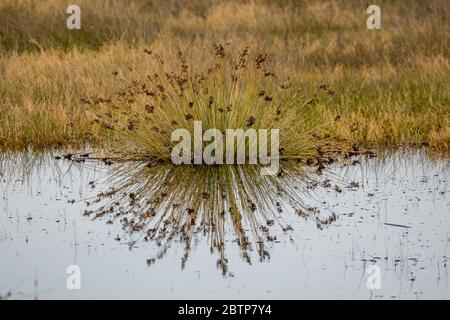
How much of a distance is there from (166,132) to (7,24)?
6916 mm

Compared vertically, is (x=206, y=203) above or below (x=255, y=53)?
below

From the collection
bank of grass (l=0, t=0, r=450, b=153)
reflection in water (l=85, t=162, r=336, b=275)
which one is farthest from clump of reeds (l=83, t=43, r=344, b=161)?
reflection in water (l=85, t=162, r=336, b=275)

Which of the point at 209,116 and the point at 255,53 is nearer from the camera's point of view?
the point at 209,116

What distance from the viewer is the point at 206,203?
7.13 metres

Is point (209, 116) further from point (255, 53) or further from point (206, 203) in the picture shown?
point (255, 53)

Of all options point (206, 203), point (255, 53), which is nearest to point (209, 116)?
point (206, 203)

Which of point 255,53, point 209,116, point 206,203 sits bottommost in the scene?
point 206,203

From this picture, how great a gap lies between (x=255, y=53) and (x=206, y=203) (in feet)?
19.2

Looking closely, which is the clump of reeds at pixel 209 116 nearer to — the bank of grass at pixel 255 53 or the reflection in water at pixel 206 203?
the bank of grass at pixel 255 53

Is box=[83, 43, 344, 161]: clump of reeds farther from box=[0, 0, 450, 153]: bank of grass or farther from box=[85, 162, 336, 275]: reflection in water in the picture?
box=[85, 162, 336, 275]: reflection in water

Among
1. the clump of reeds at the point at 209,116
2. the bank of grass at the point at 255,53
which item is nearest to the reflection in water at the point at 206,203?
the clump of reeds at the point at 209,116

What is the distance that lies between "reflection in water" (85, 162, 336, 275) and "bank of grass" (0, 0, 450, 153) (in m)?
0.91

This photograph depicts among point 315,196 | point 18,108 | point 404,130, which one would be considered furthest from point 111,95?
point 315,196

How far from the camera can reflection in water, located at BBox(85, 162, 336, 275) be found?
6227mm
